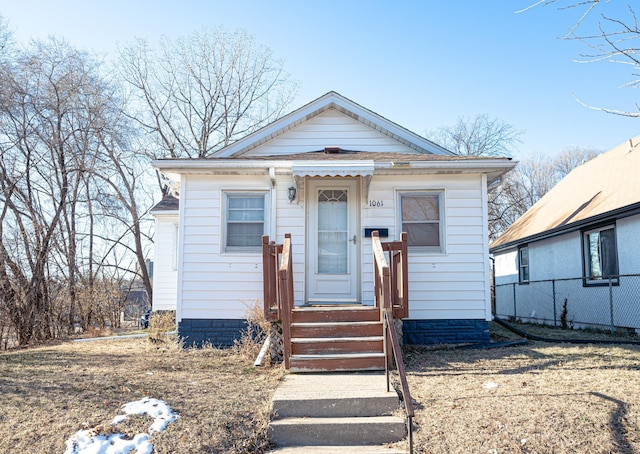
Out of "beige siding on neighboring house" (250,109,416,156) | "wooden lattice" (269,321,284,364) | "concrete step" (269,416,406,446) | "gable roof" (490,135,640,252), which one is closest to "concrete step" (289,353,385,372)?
"wooden lattice" (269,321,284,364)

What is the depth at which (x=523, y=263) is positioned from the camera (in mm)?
16125

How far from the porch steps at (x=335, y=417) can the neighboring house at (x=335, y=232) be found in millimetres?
2975

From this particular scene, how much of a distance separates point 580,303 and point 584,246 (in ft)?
4.53

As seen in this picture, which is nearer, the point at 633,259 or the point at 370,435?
the point at 370,435

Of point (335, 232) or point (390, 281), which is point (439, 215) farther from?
point (390, 281)

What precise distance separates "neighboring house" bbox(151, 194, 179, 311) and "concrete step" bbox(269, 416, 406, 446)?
9.94m

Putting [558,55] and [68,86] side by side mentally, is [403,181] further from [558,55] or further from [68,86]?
[68,86]

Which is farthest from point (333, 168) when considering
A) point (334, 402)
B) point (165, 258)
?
point (165, 258)

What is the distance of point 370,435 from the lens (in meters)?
4.76

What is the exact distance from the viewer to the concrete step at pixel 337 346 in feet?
21.8

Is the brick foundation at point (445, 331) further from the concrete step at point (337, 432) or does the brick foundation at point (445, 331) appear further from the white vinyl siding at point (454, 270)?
the concrete step at point (337, 432)

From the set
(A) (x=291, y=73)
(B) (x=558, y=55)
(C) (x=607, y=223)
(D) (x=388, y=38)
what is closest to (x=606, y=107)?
(B) (x=558, y=55)

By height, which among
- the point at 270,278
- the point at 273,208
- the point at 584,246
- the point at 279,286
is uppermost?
the point at 273,208

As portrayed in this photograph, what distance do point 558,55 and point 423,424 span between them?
12.8ft
